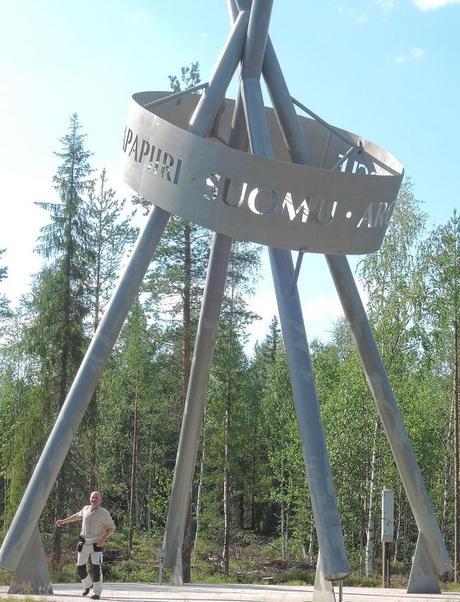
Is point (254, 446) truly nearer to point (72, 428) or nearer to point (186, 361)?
point (186, 361)

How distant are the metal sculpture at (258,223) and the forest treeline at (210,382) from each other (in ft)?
28.1

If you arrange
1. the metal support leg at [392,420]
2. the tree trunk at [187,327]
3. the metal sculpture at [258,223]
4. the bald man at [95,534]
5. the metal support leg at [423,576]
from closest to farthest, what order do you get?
the bald man at [95,534]
the metal sculpture at [258,223]
the metal support leg at [392,420]
the metal support leg at [423,576]
the tree trunk at [187,327]

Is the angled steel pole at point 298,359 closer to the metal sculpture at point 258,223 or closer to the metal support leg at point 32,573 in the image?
the metal sculpture at point 258,223

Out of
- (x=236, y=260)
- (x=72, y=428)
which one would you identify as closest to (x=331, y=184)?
(x=72, y=428)

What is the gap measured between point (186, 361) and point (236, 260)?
3767 millimetres

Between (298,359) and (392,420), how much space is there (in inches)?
104

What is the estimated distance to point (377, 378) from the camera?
14312 mm

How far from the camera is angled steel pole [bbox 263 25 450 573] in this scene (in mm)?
14094

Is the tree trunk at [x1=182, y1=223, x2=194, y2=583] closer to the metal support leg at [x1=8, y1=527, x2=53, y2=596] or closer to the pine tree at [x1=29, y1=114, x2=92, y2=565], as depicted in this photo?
the pine tree at [x1=29, y1=114, x2=92, y2=565]

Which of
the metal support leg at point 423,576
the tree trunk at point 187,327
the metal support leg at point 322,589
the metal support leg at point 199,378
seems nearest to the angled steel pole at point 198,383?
the metal support leg at point 199,378

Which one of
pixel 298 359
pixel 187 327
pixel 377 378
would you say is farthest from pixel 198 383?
pixel 187 327

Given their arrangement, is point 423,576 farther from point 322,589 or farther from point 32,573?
point 32,573

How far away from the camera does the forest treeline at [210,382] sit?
2448 centimetres

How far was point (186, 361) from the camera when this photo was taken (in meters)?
23.2
